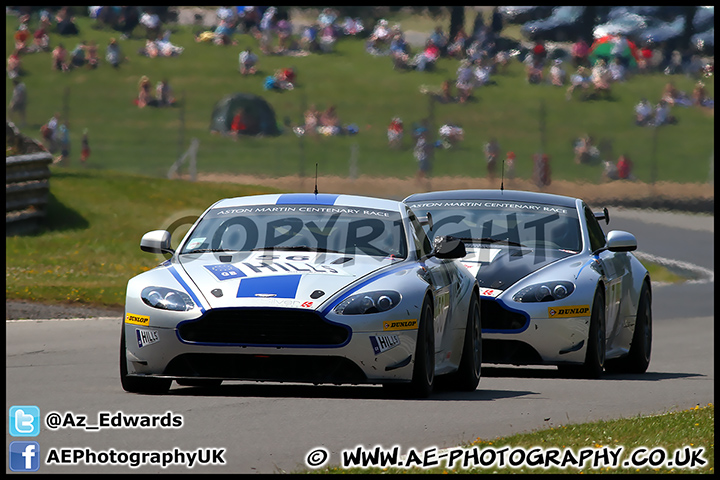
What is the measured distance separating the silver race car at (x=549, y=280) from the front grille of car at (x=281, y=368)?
2.67 meters

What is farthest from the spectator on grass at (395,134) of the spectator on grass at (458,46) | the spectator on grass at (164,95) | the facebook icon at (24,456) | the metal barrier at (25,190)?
the facebook icon at (24,456)

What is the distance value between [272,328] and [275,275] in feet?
1.55

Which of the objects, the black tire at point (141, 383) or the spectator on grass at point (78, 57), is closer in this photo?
the black tire at point (141, 383)

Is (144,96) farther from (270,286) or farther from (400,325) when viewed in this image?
(400,325)

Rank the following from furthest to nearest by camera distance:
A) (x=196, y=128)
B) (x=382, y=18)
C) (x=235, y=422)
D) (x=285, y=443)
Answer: (x=382, y=18) → (x=196, y=128) → (x=235, y=422) → (x=285, y=443)

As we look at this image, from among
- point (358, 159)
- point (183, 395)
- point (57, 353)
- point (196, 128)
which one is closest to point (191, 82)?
point (196, 128)

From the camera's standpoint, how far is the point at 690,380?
11.7 m

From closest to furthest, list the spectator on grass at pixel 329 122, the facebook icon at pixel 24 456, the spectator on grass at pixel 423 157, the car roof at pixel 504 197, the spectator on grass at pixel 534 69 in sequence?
1. the facebook icon at pixel 24 456
2. the car roof at pixel 504 197
3. the spectator on grass at pixel 423 157
4. the spectator on grass at pixel 329 122
5. the spectator on grass at pixel 534 69

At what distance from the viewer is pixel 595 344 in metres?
11.0

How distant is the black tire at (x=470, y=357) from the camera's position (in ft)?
32.3

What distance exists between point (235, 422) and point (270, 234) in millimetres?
2078

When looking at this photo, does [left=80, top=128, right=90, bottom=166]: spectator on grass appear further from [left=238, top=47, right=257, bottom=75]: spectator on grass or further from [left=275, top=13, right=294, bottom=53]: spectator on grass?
[left=275, top=13, right=294, bottom=53]: spectator on grass

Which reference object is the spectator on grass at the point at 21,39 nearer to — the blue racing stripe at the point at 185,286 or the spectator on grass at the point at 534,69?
the spectator on grass at the point at 534,69

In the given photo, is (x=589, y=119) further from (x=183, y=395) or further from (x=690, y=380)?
(x=183, y=395)
